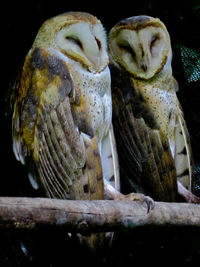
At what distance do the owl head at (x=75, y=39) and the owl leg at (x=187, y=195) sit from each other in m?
0.74

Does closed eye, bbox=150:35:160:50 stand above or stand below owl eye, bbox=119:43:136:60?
above

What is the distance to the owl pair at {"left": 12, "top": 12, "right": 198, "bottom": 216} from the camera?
7.80 ft

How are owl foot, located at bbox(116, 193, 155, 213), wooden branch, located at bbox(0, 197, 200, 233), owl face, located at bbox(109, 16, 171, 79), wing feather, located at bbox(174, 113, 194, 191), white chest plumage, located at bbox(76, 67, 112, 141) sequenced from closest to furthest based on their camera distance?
1. wooden branch, located at bbox(0, 197, 200, 233)
2. owl foot, located at bbox(116, 193, 155, 213)
3. white chest plumage, located at bbox(76, 67, 112, 141)
4. owl face, located at bbox(109, 16, 171, 79)
5. wing feather, located at bbox(174, 113, 194, 191)

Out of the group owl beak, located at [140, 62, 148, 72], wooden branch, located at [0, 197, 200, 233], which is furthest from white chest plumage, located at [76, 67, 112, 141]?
wooden branch, located at [0, 197, 200, 233]

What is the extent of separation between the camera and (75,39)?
2.52 m

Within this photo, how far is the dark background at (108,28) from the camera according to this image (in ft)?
9.11

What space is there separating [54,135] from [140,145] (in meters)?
0.57

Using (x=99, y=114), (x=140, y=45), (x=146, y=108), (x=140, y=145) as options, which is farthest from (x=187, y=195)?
(x=140, y=45)

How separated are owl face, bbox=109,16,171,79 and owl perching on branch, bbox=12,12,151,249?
0.62 ft

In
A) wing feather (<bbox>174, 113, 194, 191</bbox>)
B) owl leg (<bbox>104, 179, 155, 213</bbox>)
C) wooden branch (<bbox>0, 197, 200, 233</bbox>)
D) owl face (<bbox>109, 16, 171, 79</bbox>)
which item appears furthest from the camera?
wing feather (<bbox>174, 113, 194, 191</bbox>)

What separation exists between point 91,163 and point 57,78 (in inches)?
15.3

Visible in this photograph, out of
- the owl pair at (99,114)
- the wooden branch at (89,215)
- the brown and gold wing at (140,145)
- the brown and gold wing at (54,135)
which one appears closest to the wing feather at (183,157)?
the owl pair at (99,114)

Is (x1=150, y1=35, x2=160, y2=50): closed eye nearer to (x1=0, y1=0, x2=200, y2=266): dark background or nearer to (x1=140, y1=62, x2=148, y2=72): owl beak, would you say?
(x1=140, y1=62, x2=148, y2=72): owl beak

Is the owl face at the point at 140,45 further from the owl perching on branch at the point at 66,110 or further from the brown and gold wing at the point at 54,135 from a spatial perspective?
the brown and gold wing at the point at 54,135
